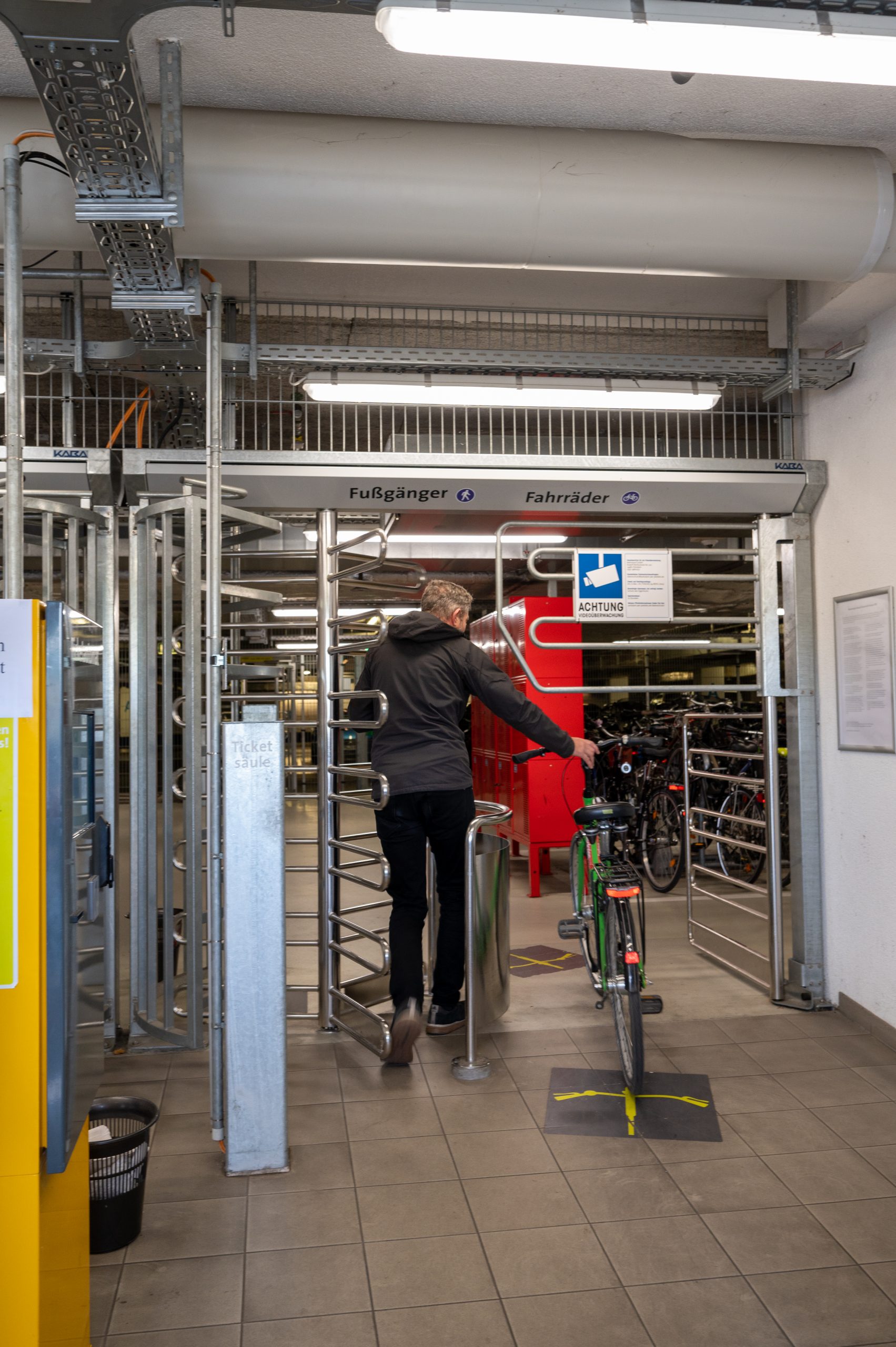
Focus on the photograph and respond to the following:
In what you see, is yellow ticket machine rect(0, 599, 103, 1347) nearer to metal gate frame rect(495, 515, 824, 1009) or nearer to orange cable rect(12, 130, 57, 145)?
orange cable rect(12, 130, 57, 145)

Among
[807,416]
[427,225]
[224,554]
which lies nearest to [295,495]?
[224,554]

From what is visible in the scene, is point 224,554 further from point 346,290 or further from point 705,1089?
point 705,1089

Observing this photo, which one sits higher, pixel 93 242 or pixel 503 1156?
pixel 93 242

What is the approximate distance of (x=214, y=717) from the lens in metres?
3.46

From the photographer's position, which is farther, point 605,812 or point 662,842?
point 662,842

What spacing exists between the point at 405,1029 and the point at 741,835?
5194mm

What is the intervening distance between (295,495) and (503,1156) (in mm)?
2825

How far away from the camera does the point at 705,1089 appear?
381 cm

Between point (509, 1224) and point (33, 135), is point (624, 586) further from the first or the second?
point (33, 135)

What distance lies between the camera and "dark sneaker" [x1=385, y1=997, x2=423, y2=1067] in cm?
386

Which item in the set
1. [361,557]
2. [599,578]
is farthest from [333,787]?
[599,578]

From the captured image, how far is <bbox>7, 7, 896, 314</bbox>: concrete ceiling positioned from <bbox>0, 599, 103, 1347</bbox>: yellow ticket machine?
1907mm

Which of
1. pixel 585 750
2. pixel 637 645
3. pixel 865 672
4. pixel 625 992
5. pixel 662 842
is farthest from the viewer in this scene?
pixel 662 842

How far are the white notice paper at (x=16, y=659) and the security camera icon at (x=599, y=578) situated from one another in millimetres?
3232
